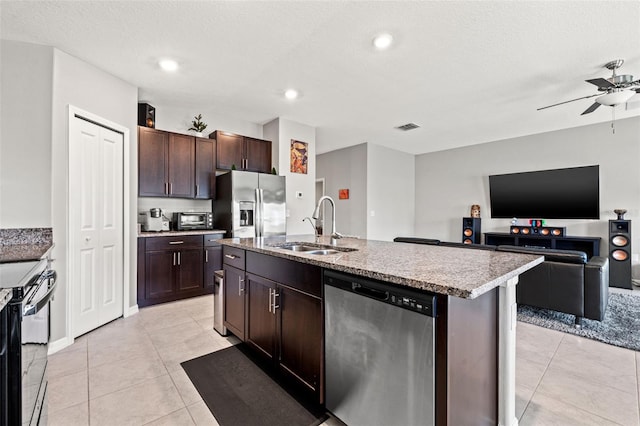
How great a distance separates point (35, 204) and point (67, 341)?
1209 millimetres

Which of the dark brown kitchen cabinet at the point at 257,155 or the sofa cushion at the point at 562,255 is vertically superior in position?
the dark brown kitchen cabinet at the point at 257,155

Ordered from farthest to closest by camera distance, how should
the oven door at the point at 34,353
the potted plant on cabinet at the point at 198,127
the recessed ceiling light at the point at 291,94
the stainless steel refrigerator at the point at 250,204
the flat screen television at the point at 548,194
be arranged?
the flat screen television at the point at 548,194, the potted plant on cabinet at the point at 198,127, the stainless steel refrigerator at the point at 250,204, the recessed ceiling light at the point at 291,94, the oven door at the point at 34,353

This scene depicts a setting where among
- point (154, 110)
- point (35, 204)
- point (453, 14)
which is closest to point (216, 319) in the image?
point (35, 204)

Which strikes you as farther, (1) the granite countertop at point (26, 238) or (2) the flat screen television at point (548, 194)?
(2) the flat screen television at point (548, 194)

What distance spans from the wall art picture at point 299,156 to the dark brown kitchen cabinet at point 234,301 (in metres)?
2.62

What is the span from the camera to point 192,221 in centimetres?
406

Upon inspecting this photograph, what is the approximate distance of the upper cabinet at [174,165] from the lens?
3.67m

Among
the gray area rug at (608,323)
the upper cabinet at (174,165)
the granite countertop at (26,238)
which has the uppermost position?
the upper cabinet at (174,165)

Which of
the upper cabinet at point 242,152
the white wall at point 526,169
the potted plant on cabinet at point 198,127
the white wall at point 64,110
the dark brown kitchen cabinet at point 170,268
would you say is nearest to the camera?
the white wall at point 64,110

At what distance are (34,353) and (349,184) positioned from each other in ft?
19.5

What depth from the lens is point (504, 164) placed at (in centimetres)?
604

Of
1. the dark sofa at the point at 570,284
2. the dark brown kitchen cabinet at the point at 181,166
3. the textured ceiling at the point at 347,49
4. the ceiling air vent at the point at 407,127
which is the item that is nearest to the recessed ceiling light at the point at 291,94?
the textured ceiling at the point at 347,49

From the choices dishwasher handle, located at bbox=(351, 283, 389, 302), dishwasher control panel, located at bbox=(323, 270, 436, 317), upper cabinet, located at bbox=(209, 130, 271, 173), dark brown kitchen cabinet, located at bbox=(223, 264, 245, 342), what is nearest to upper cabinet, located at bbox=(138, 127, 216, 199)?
upper cabinet, located at bbox=(209, 130, 271, 173)

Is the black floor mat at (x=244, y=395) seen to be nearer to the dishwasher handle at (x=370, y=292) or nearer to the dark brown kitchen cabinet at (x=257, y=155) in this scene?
the dishwasher handle at (x=370, y=292)
